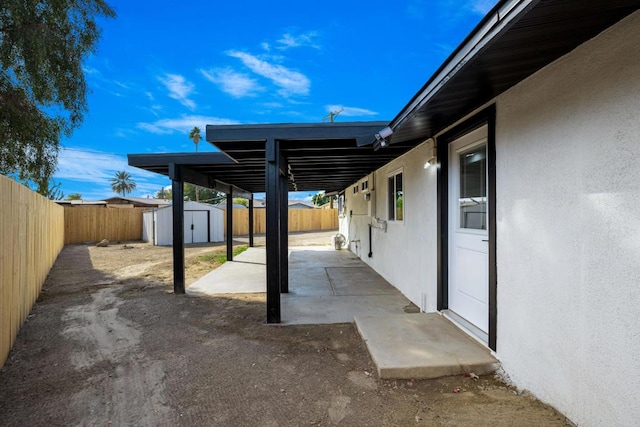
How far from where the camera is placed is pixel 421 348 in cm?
312

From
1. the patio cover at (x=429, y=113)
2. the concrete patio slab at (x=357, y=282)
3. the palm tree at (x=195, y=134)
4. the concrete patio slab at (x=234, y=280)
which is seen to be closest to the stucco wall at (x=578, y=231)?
the patio cover at (x=429, y=113)

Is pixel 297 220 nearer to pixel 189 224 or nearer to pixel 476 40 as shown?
pixel 189 224

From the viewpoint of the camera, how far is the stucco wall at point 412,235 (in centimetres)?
436

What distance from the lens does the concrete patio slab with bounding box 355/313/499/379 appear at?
9.15 feet

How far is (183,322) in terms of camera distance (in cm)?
455

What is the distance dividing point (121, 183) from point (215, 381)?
63.9 m

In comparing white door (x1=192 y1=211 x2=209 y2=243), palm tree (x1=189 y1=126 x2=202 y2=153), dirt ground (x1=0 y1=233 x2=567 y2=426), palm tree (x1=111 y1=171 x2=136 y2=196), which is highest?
palm tree (x1=189 y1=126 x2=202 y2=153)

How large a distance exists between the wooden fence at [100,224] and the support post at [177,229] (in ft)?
47.4

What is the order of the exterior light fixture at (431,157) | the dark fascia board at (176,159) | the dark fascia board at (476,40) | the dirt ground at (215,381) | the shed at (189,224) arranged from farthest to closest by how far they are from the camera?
the shed at (189,224), the dark fascia board at (176,159), the exterior light fixture at (431,157), the dirt ground at (215,381), the dark fascia board at (476,40)

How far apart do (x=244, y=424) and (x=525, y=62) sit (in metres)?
3.09

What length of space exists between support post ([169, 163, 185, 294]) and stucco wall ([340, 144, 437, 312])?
4111mm

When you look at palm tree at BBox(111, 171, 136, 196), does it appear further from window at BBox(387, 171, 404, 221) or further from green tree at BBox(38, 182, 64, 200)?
window at BBox(387, 171, 404, 221)

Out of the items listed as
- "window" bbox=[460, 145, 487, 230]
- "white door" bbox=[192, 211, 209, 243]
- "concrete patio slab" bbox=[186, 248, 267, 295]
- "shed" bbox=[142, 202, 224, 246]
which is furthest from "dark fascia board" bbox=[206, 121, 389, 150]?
"white door" bbox=[192, 211, 209, 243]

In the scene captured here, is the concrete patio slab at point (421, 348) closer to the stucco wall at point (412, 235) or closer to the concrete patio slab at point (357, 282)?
the stucco wall at point (412, 235)
